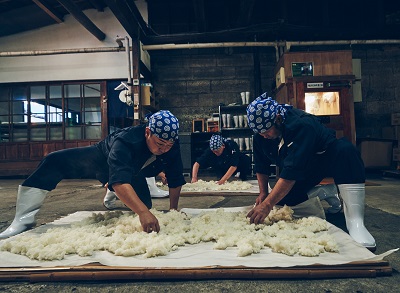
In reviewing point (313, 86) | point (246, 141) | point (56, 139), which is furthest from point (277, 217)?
point (56, 139)

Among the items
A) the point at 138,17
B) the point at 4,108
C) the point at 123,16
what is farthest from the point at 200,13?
the point at 4,108

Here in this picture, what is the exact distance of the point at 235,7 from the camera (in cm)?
706

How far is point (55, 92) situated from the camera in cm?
725

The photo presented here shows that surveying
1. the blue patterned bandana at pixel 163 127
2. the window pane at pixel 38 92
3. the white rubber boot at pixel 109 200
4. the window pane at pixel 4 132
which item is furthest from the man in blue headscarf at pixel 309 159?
the window pane at pixel 4 132

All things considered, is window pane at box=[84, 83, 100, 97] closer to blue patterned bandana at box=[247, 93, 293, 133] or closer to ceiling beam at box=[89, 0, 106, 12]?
ceiling beam at box=[89, 0, 106, 12]

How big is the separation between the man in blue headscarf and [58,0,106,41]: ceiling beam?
4.80 metres

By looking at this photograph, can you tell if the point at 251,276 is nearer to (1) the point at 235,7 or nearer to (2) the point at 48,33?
(1) the point at 235,7

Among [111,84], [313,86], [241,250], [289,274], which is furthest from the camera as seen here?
[111,84]

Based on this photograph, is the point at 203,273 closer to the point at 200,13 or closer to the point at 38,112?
the point at 200,13

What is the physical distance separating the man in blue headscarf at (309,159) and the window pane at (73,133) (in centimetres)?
618

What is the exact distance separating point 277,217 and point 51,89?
7.00 meters

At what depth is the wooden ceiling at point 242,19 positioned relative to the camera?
612 centimetres

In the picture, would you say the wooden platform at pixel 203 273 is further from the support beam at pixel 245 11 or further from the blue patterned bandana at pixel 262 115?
the support beam at pixel 245 11

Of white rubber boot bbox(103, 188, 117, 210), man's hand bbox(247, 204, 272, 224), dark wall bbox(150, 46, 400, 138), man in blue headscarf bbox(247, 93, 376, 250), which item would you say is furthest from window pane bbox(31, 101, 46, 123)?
Answer: man's hand bbox(247, 204, 272, 224)
